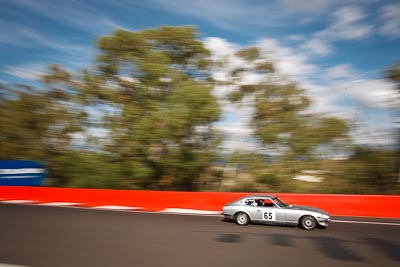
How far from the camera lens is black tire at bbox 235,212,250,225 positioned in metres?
10.1

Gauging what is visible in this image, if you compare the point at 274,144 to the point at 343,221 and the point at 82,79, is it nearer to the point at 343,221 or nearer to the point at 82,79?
the point at 343,221

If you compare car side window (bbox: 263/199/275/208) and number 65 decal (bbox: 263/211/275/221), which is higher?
car side window (bbox: 263/199/275/208)

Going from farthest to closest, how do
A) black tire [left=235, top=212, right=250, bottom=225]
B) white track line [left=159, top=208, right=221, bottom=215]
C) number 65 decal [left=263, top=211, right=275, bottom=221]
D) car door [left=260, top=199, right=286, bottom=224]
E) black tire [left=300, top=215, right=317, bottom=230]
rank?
white track line [left=159, top=208, right=221, bottom=215]
black tire [left=235, top=212, right=250, bottom=225]
number 65 decal [left=263, top=211, right=275, bottom=221]
car door [left=260, top=199, right=286, bottom=224]
black tire [left=300, top=215, right=317, bottom=230]

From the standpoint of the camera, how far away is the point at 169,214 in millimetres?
12328

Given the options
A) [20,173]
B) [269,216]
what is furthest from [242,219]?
[20,173]

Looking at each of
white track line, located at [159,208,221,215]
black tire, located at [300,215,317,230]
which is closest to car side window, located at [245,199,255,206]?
black tire, located at [300,215,317,230]

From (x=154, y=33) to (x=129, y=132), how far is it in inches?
305

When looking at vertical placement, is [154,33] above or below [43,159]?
above

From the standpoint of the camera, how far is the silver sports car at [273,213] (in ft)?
30.3

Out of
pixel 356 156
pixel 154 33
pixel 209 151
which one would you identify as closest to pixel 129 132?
pixel 209 151

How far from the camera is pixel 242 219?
10.1 metres

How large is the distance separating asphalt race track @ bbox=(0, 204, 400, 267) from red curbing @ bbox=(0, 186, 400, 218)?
1177 mm

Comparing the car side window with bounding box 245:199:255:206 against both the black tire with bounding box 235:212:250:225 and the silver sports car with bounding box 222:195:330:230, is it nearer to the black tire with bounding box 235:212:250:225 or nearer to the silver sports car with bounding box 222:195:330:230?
the silver sports car with bounding box 222:195:330:230

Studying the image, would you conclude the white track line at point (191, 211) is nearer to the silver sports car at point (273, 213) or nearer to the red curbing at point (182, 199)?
the red curbing at point (182, 199)
